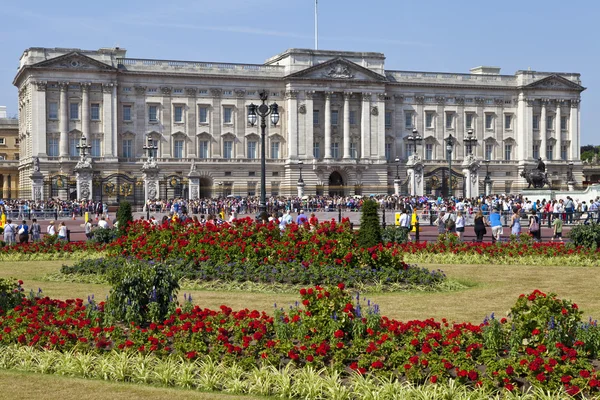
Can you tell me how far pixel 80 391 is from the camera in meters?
10.2

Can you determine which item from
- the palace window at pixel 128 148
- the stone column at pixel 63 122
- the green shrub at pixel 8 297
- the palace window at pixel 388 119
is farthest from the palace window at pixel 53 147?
the green shrub at pixel 8 297

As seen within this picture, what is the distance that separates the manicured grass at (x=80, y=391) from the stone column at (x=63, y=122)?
69197 mm

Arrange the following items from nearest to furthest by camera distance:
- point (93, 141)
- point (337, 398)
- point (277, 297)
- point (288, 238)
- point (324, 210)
A: point (337, 398) → point (277, 297) → point (288, 238) → point (324, 210) → point (93, 141)

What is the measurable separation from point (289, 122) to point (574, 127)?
Answer: 1282 inches

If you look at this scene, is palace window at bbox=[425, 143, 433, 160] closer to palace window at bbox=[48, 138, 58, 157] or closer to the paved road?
the paved road

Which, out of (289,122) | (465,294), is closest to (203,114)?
(289,122)

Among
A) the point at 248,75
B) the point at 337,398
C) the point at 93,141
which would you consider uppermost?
the point at 248,75

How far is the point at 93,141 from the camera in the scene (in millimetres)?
79125

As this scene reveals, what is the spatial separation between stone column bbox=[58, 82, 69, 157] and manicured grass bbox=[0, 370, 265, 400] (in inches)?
2724

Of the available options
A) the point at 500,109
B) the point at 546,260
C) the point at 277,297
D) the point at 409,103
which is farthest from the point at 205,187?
the point at 277,297

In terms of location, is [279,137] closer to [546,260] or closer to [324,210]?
[324,210]

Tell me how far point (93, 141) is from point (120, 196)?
10.2 metres

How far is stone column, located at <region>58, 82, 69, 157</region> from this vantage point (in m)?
77.5

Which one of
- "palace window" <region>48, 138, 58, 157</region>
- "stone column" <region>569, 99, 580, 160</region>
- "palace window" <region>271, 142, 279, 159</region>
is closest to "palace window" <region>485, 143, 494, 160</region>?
"stone column" <region>569, 99, 580, 160</region>
